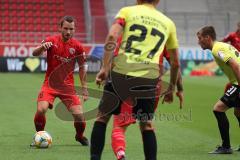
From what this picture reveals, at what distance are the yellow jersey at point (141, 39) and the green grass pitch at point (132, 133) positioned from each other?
234 cm

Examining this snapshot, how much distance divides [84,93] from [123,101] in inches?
132

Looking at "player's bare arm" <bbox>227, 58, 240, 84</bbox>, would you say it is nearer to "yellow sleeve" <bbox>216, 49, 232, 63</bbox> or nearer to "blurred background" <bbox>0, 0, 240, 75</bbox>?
"yellow sleeve" <bbox>216, 49, 232, 63</bbox>

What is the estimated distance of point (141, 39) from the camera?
7324 millimetres

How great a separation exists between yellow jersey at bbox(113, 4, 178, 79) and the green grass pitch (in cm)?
234

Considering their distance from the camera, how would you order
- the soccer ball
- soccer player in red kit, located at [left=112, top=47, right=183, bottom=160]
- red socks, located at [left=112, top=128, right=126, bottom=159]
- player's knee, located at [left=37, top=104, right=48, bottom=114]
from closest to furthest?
soccer player in red kit, located at [left=112, top=47, right=183, bottom=160], red socks, located at [left=112, top=128, right=126, bottom=159], the soccer ball, player's knee, located at [left=37, top=104, right=48, bottom=114]

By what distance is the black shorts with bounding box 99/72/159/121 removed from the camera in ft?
24.5

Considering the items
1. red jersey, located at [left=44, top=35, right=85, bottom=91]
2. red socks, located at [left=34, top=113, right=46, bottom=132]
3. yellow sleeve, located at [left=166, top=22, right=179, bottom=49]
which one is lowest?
red socks, located at [left=34, top=113, right=46, bottom=132]

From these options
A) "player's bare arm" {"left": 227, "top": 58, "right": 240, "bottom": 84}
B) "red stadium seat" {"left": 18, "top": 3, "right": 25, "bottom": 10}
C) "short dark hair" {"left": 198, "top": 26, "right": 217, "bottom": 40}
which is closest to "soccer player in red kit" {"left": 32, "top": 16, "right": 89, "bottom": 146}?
"short dark hair" {"left": 198, "top": 26, "right": 217, "bottom": 40}

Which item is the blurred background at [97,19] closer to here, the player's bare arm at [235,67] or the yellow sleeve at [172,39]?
the player's bare arm at [235,67]

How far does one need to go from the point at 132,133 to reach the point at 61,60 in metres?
2.40

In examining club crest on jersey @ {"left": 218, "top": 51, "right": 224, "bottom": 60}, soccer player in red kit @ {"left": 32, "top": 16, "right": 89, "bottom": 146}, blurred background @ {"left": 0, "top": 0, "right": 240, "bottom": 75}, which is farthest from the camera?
blurred background @ {"left": 0, "top": 0, "right": 240, "bottom": 75}

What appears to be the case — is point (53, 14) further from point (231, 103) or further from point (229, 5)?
point (231, 103)

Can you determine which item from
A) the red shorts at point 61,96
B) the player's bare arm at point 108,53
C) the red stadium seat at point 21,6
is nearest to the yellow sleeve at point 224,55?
the red shorts at point 61,96

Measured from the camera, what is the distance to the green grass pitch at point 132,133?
387 inches
